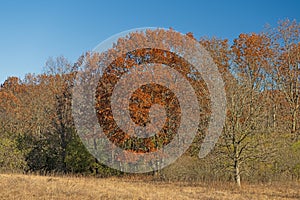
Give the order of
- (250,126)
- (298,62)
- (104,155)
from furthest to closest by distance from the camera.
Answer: (298,62), (104,155), (250,126)

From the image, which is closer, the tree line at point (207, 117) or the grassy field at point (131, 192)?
the grassy field at point (131, 192)

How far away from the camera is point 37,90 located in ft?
102

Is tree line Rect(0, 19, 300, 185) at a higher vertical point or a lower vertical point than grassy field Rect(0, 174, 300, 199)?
higher

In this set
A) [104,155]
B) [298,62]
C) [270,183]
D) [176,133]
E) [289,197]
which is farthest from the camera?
[298,62]

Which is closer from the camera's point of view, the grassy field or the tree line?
the grassy field

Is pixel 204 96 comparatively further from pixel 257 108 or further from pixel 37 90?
pixel 37 90

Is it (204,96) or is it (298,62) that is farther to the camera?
(298,62)

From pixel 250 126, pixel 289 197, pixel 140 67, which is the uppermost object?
pixel 140 67

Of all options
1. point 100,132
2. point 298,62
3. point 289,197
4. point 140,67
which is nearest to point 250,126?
point 289,197

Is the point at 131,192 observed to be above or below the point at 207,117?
below

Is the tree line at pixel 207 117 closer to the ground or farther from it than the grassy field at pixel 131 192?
farther from it

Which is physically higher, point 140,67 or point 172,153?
point 140,67

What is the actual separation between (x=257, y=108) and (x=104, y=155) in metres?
10.2

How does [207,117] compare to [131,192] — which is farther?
[207,117]
